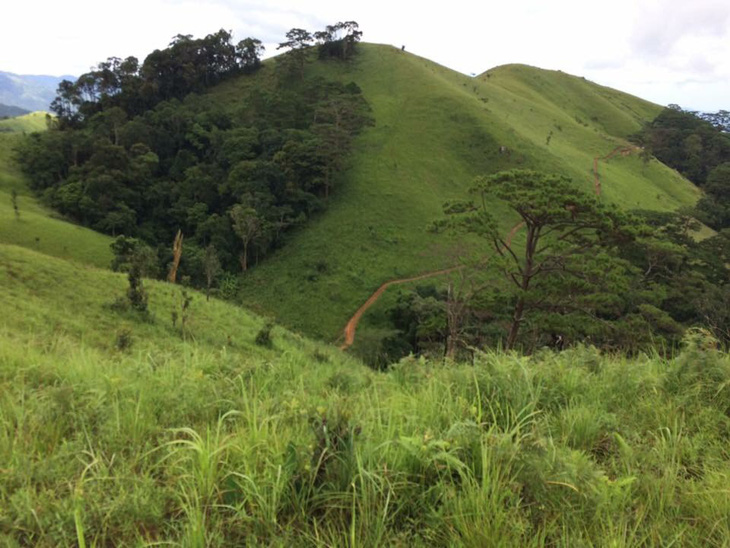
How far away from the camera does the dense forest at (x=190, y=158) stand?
125ft

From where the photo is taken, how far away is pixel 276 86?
63688 mm

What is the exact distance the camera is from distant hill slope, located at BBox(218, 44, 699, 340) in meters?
33.1

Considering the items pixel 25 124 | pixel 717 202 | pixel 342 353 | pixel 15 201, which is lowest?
pixel 342 353

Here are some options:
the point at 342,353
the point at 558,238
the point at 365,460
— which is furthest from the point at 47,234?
the point at 365,460

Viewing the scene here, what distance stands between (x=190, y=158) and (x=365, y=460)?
53.2 metres

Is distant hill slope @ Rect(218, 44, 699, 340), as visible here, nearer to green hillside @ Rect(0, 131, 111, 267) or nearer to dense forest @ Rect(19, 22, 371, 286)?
dense forest @ Rect(19, 22, 371, 286)

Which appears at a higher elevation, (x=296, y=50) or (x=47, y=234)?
(x=296, y=50)

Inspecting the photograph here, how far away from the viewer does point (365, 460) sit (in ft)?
7.17

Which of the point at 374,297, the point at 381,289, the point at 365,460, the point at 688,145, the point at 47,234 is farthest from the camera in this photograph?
the point at 688,145

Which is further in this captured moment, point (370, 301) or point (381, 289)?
point (381, 289)

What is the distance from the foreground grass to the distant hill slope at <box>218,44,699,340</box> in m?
24.8

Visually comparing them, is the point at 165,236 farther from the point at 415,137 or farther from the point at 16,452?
the point at 16,452

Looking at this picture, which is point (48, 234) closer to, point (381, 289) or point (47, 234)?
point (47, 234)

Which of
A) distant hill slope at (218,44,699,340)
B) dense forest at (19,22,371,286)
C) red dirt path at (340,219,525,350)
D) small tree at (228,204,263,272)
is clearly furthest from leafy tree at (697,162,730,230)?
small tree at (228,204,263,272)
